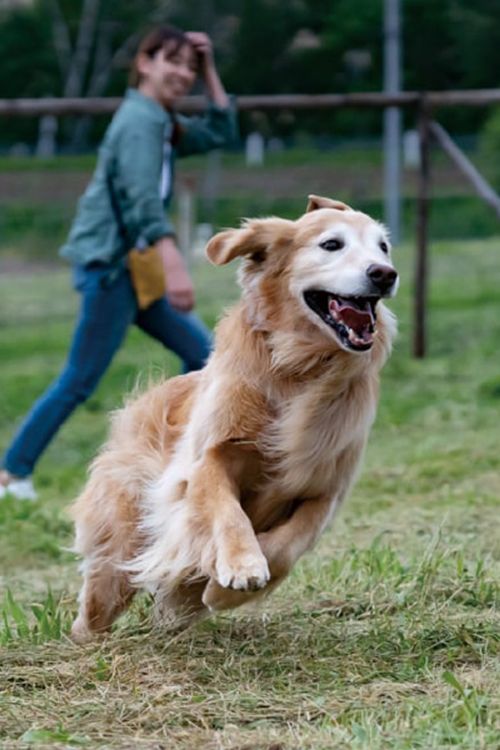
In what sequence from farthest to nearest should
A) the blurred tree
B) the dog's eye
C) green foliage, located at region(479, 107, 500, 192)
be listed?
the blurred tree < green foliage, located at region(479, 107, 500, 192) < the dog's eye

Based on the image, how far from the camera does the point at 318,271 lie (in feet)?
14.3

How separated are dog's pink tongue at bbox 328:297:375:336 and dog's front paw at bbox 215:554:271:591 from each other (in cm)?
73

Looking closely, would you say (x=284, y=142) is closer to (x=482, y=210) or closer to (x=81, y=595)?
(x=482, y=210)

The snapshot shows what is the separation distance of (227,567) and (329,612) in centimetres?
83

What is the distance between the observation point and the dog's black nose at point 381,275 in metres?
4.16

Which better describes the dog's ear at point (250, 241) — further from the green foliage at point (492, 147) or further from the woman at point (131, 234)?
the green foliage at point (492, 147)

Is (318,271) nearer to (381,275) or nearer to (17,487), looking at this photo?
(381,275)

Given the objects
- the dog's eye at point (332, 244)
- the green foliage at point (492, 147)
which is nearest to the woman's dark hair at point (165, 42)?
the dog's eye at point (332, 244)

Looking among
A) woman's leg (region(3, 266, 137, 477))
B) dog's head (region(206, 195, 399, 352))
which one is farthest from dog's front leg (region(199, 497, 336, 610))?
woman's leg (region(3, 266, 137, 477))

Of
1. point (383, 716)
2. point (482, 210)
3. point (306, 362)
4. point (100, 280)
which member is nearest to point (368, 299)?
point (306, 362)

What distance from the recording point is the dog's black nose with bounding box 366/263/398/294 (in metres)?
4.16

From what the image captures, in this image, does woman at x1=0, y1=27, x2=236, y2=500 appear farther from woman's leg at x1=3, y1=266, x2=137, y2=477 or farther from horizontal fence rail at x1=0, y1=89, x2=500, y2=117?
horizontal fence rail at x1=0, y1=89, x2=500, y2=117

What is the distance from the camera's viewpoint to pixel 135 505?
4.78 m

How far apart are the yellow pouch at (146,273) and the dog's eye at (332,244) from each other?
262cm
